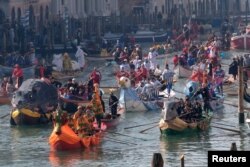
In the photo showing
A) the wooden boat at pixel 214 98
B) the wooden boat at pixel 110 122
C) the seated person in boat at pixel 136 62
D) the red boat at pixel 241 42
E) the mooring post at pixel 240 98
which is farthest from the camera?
the red boat at pixel 241 42

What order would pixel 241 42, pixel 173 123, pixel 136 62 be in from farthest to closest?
pixel 241 42 < pixel 136 62 < pixel 173 123

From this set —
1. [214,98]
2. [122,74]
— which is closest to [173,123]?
[214,98]

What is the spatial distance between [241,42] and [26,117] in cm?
3752

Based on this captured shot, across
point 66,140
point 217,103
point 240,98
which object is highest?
point 240,98

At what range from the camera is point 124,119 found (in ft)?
136

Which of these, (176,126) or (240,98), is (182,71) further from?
(176,126)

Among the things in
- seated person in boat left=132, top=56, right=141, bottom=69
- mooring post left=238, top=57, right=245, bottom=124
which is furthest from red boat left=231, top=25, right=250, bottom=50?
mooring post left=238, top=57, right=245, bottom=124

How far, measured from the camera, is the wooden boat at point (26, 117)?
39.6 meters

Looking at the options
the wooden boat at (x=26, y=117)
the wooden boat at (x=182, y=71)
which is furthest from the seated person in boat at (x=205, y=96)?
the wooden boat at (x=182, y=71)

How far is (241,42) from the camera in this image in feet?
247

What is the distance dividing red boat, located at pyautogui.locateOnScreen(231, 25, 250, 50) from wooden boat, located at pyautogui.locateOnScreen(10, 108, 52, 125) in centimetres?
3602

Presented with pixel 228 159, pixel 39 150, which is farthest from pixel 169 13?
pixel 228 159

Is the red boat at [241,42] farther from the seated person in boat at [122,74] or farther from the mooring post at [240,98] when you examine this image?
the mooring post at [240,98]

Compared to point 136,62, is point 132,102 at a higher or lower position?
lower
